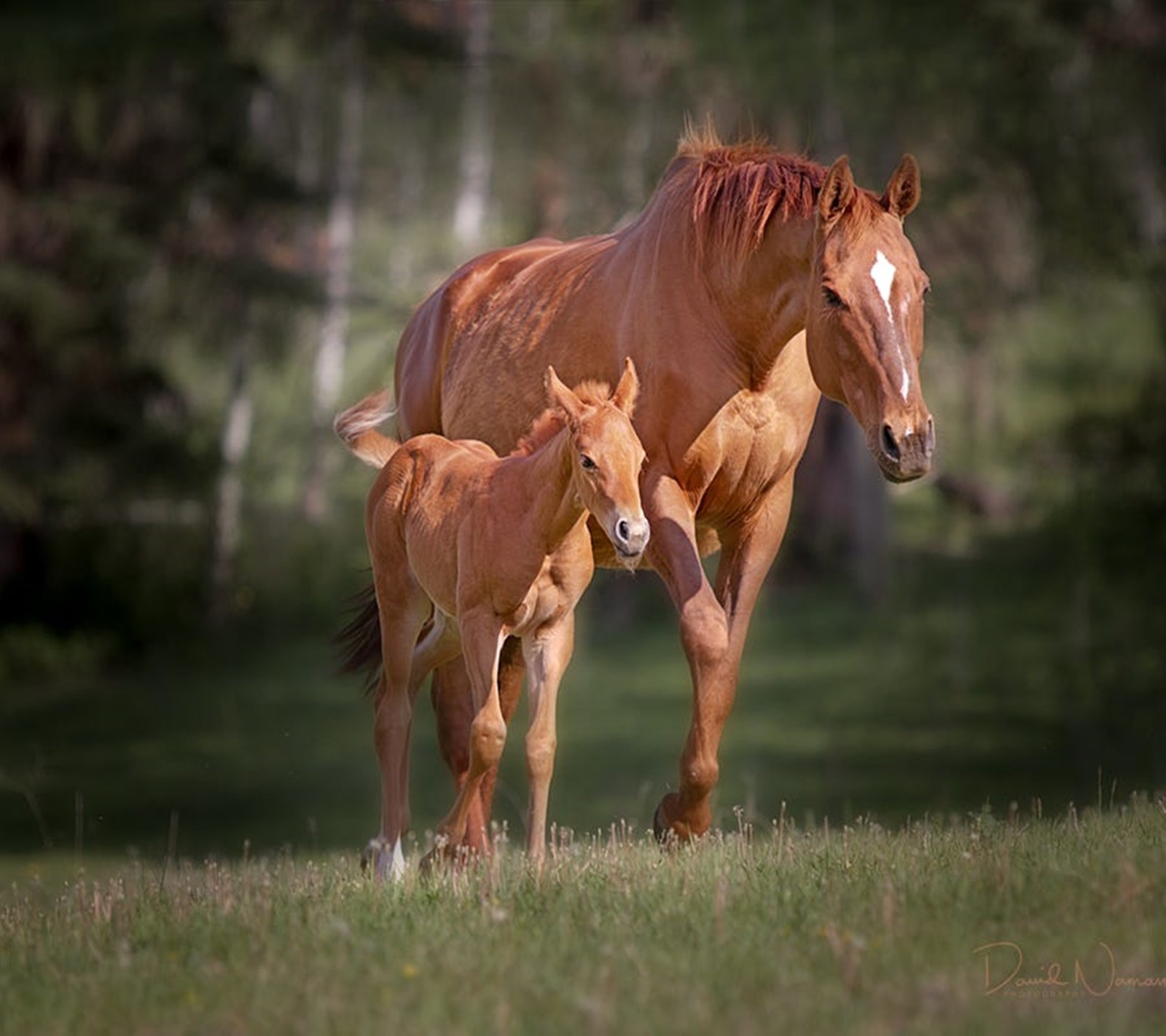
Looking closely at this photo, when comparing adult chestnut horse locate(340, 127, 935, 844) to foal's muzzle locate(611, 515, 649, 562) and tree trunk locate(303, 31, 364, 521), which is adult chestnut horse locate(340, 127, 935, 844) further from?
tree trunk locate(303, 31, 364, 521)

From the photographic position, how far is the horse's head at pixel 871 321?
7.61 m

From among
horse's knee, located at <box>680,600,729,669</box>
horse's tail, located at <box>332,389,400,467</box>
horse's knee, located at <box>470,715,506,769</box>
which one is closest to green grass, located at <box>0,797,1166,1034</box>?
horse's knee, located at <box>470,715,506,769</box>

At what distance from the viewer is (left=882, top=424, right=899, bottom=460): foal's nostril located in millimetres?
7559

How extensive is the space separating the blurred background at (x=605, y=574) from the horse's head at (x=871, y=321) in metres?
13.6

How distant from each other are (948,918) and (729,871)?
130 centimetres

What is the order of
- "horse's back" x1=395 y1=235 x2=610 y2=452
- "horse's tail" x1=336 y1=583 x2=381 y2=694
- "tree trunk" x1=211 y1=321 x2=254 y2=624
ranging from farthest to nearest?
"tree trunk" x1=211 y1=321 x2=254 y2=624 → "horse's tail" x1=336 y1=583 x2=381 y2=694 → "horse's back" x1=395 y1=235 x2=610 y2=452

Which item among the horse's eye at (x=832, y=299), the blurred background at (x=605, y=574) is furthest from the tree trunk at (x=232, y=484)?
the horse's eye at (x=832, y=299)

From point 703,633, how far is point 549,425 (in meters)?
0.98

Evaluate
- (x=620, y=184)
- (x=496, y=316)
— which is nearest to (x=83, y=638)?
(x=620, y=184)

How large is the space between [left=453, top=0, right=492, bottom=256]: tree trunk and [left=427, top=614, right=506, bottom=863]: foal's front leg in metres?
21.2

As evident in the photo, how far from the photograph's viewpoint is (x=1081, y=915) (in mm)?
6336

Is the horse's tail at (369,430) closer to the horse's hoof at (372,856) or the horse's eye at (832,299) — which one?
the horse's hoof at (372,856)

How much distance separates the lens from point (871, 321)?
7848 mm

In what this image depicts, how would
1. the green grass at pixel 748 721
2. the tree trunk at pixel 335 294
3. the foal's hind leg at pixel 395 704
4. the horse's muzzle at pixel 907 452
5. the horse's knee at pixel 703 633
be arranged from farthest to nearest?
the tree trunk at pixel 335 294 → the green grass at pixel 748 721 → the foal's hind leg at pixel 395 704 → the horse's knee at pixel 703 633 → the horse's muzzle at pixel 907 452
